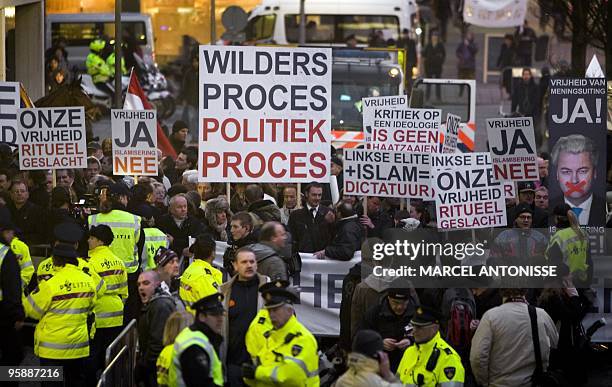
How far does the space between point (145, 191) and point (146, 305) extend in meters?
4.10

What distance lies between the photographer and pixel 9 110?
1880 centimetres

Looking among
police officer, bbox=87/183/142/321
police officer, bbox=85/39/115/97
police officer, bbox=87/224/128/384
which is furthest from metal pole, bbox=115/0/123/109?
police officer, bbox=87/224/128/384

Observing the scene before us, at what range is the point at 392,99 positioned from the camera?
798 inches

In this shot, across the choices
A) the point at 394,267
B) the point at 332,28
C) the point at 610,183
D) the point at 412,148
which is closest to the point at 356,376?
the point at 394,267

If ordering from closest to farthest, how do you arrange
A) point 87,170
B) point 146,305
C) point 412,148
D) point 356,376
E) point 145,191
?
point 356,376
point 146,305
point 145,191
point 412,148
point 87,170

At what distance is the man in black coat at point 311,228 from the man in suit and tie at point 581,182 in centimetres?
229

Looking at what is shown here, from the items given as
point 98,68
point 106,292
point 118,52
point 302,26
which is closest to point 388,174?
point 106,292

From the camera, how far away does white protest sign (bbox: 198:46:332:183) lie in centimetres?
1393

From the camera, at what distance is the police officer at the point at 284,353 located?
9.85 meters

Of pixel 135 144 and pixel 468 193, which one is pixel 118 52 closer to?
pixel 135 144

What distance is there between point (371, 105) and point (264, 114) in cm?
598

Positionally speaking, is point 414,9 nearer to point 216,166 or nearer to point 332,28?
point 332,28

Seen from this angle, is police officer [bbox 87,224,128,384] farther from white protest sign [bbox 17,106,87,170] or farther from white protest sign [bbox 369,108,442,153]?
white protest sign [bbox 369,108,442,153]

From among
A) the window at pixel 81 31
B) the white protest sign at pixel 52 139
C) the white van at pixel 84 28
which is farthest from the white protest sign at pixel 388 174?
the window at pixel 81 31
